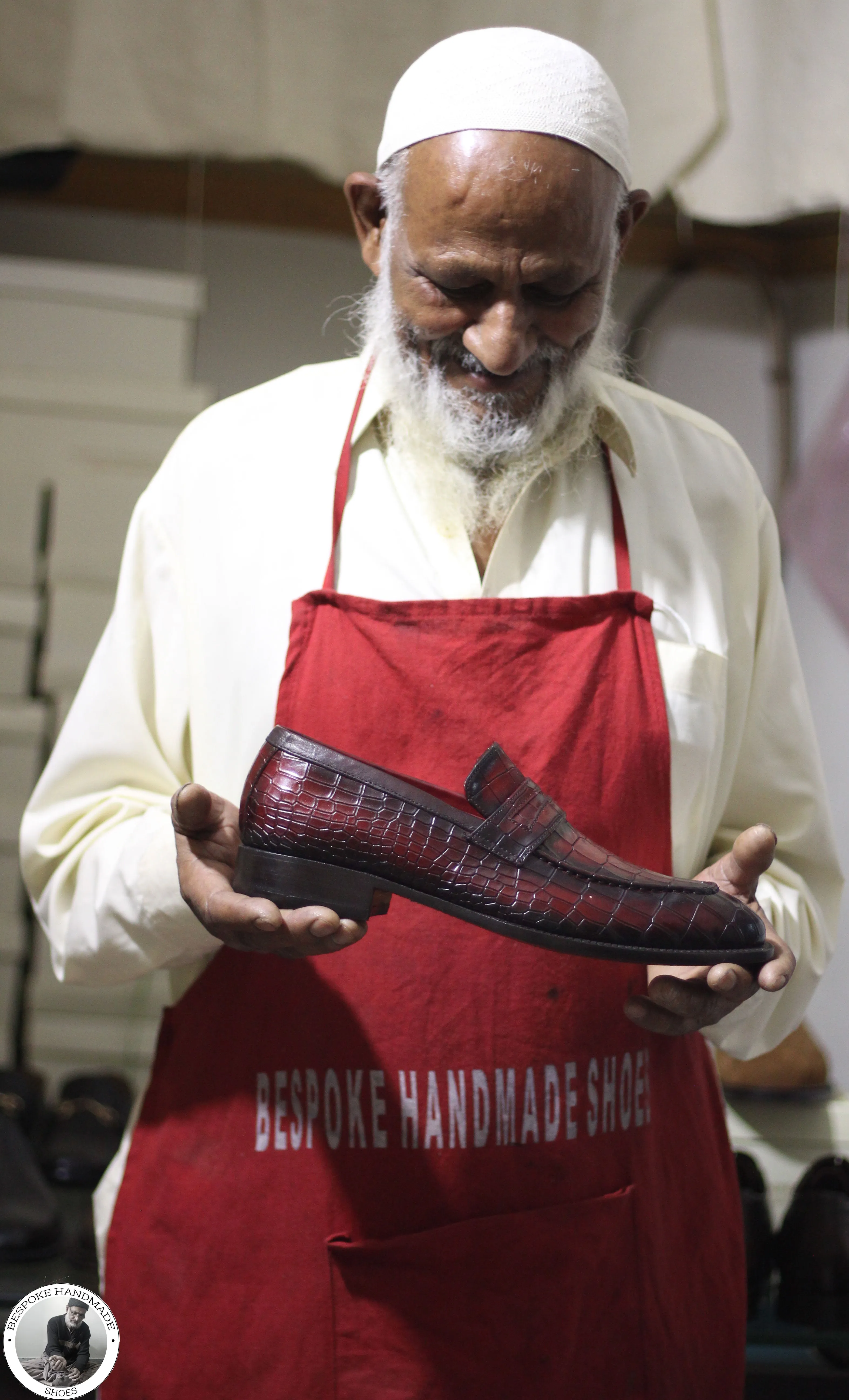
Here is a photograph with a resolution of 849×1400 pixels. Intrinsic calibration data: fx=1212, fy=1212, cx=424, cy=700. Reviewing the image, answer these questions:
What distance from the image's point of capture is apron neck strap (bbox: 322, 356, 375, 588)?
836 millimetres

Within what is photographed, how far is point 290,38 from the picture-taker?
144 cm

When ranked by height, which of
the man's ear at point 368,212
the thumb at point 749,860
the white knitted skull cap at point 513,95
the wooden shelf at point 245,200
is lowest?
the thumb at point 749,860

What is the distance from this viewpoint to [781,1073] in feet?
4.25

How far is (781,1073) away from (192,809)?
88cm

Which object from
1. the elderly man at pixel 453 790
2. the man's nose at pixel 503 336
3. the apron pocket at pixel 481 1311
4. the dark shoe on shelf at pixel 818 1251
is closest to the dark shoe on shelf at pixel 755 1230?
the dark shoe on shelf at pixel 818 1251

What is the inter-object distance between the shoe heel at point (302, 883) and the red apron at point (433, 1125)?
0.10 meters

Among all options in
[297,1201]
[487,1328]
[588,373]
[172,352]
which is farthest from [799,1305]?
[172,352]

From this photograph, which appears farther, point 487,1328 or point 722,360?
point 722,360

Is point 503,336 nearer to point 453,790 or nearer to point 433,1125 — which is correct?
point 453,790

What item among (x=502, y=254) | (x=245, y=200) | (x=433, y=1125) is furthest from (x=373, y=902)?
(x=245, y=200)

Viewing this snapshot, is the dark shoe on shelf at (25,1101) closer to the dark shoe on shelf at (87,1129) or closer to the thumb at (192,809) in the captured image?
the dark shoe on shelf at (87,1129)

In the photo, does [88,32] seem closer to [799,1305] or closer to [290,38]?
[290,38]

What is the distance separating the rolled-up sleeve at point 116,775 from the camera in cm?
82

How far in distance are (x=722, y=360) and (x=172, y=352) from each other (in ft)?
2.87
